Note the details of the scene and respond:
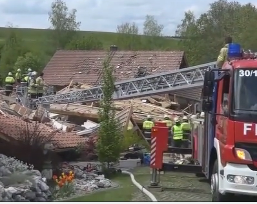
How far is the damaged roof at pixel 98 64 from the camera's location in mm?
42750

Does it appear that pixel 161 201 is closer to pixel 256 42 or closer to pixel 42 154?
pixel 42 154

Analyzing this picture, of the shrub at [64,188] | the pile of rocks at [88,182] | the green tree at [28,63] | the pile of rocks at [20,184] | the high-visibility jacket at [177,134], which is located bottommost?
the pile of rocks at [88,182]

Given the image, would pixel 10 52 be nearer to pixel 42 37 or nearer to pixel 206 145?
pixel 42 37

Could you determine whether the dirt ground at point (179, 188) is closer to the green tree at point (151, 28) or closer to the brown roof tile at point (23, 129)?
the brown roof tile at point (23, 129)

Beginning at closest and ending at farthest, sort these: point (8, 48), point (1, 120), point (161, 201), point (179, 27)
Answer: point (161, 201)
point (1, 120)
point (8, 48)
point (179, 27)

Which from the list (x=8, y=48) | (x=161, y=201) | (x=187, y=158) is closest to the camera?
(x=161, y=201)

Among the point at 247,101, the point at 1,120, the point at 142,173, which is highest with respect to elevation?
the point at 247,101

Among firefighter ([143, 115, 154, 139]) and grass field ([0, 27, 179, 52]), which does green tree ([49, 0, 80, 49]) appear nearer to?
grass field ([0, 27, 179, 52])

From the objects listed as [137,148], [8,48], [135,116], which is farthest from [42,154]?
[8,48]

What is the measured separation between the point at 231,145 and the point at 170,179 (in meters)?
6.07

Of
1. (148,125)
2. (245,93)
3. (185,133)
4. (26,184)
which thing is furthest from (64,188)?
(148,125)

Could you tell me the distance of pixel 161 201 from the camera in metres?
12.0

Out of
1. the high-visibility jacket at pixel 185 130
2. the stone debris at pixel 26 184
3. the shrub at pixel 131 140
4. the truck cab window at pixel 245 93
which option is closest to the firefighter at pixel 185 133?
the high-visibility jacket at pixel 185 130

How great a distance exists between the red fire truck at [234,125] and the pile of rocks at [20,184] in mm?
3819
